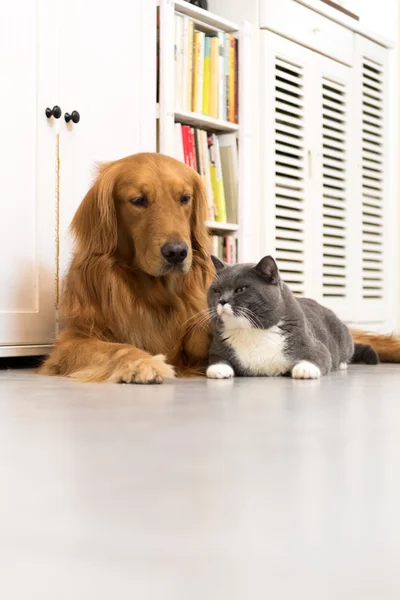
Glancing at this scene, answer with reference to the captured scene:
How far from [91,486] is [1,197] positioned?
1.84m

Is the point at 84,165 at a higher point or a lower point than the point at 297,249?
higher

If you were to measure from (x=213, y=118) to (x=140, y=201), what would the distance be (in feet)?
3.70

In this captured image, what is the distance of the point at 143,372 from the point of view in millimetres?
2023

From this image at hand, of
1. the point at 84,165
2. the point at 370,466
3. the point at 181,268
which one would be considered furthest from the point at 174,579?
the point at 84,165

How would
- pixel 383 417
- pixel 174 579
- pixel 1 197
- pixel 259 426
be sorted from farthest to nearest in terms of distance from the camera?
pixel 1 197 < pixel 383 417 < pixel 259 426 < pixel 174 579

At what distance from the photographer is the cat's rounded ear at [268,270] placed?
222 centimetres

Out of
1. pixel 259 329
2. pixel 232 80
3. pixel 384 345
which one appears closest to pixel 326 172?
pixel 232 80

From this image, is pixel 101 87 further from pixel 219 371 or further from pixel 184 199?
pixel 219 371

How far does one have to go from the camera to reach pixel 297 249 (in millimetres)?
3781

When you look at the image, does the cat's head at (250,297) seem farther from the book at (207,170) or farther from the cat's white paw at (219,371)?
the book at (207,170)

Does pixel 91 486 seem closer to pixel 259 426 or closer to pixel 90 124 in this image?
pixel 259 426

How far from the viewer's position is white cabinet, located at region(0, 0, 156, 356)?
8.61 feet

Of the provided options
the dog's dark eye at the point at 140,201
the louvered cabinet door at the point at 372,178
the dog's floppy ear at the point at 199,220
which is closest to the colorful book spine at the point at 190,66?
the dog's floppy ear at the point at 199,220

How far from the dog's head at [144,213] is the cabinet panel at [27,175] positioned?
29cm
